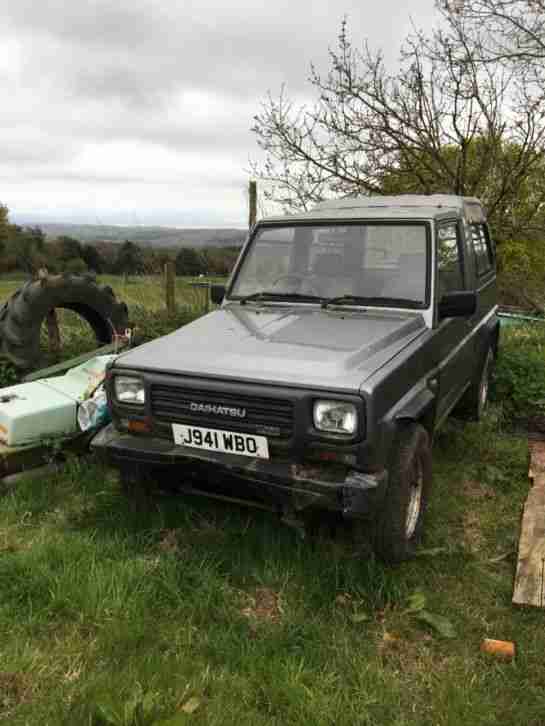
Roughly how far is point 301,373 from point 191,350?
73 centimetres

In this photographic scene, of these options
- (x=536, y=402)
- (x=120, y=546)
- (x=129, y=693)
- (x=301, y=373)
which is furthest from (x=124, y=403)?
(x=536, y=402)

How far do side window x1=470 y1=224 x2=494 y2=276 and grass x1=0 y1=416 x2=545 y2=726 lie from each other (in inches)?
84.7

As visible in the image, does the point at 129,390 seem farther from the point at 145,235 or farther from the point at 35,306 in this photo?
the point at 145,235

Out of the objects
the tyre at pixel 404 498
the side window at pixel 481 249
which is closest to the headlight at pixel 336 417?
the tyre at pixel 404 498

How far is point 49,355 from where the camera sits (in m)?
6.09

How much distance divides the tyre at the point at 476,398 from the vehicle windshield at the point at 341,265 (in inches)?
66.4

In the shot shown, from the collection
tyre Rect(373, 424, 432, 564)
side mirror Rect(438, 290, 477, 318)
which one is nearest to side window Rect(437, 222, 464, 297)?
side mirror Rect(438, 290, 477, 318)

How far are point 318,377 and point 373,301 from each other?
3.74ft

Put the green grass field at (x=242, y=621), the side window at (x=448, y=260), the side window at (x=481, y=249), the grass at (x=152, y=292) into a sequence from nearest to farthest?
the green grass field at (x=242, y=621), the side window at (x=448, y=260), the side window at (x=481, y=249), the grass at (x=152, y=292)

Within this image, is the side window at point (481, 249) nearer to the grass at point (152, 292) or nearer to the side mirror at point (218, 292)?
the side mirror at point (218, 292)

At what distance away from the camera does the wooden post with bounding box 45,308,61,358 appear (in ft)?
19.8

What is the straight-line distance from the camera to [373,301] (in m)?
3.76

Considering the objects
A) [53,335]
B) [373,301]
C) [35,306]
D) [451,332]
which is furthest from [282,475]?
[53,335]

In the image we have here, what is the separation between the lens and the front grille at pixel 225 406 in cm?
284
